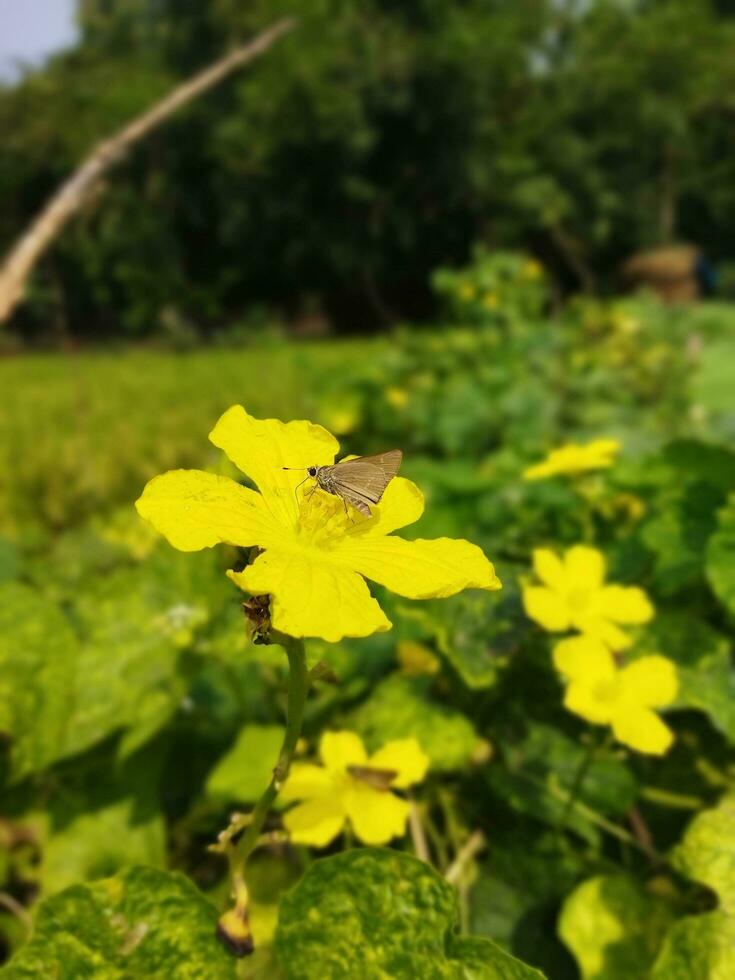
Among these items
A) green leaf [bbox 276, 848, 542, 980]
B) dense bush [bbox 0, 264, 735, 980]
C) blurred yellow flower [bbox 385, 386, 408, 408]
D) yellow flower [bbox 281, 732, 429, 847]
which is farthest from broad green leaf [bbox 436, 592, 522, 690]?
blurred yellow flower [bbox 385, 386, 408, 408]

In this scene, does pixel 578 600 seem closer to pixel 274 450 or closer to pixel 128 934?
pixel 274 450

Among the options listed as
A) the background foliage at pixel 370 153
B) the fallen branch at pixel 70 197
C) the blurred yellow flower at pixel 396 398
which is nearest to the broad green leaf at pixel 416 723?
the fallen branch at pixel 70 197

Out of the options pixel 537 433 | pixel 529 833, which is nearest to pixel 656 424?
pixel 537 433

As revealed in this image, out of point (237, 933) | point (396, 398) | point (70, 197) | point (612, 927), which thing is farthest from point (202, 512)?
point (396, 398)

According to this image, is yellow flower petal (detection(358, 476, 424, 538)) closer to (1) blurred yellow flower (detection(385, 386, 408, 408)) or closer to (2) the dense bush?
(2) the dense bush

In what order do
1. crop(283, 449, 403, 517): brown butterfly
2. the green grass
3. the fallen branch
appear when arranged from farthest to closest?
the green grass → the fallen branch → crop(283, 449, 403, 517): brown butterfly

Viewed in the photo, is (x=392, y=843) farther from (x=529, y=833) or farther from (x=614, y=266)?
(x=614, y=266)
